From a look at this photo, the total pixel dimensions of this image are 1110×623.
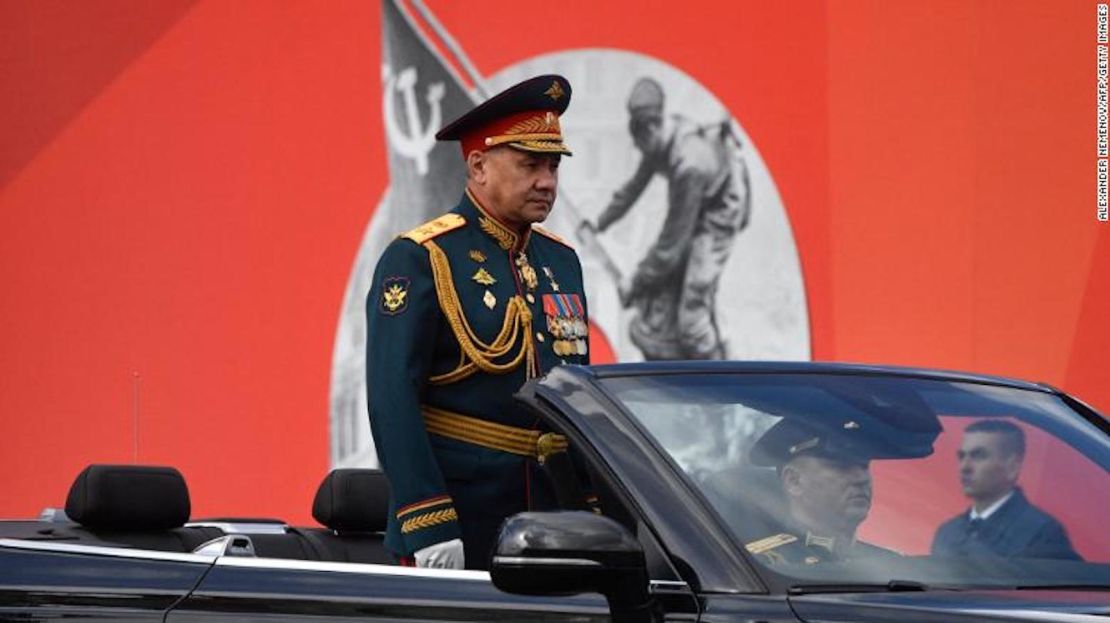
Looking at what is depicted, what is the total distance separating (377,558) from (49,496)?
3.08 metres

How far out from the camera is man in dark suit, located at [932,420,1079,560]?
2.69 m

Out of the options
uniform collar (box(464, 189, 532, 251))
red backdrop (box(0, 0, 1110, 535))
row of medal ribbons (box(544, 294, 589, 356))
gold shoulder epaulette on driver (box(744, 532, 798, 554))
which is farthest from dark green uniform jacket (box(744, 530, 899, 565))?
red backdrop (box(0, 0, 1110, 535))

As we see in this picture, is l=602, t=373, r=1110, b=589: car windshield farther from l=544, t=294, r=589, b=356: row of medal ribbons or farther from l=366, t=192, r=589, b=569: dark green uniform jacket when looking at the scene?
l=544, t=294, r=589, b=356: row of medal ribbons

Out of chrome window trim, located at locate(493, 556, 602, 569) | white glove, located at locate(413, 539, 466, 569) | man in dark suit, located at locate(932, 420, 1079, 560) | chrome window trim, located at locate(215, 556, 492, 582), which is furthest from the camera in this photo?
white glove, located at locate(413, 539, 466, 569)

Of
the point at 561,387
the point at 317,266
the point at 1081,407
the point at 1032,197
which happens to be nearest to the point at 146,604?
the point at 561,387

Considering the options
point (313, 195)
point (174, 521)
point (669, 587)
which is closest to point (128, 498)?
point (174, 521)

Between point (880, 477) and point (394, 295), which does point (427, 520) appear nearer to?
point (394, 295)

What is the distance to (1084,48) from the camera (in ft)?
23.8

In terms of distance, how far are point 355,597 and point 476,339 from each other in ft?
2.87

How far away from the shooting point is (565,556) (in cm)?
248

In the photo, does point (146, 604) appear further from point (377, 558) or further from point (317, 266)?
point (317, 266)

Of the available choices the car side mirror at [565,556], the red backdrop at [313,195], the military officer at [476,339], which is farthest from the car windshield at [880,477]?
the red backdrop at [313,195]

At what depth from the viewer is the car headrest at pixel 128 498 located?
3.82 metres

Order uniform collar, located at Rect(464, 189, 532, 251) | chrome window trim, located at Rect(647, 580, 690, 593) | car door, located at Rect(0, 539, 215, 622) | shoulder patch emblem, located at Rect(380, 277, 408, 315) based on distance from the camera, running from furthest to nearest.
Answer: uniform collar, located at Rect(464, 189, 532, 251), shoulder patch emblem, located at Rect(380, 277, 408, 315), car door, located at Rect(0, 539, 215, 622), chrome window trim, located at Rect(647, 580, 690, 593)
